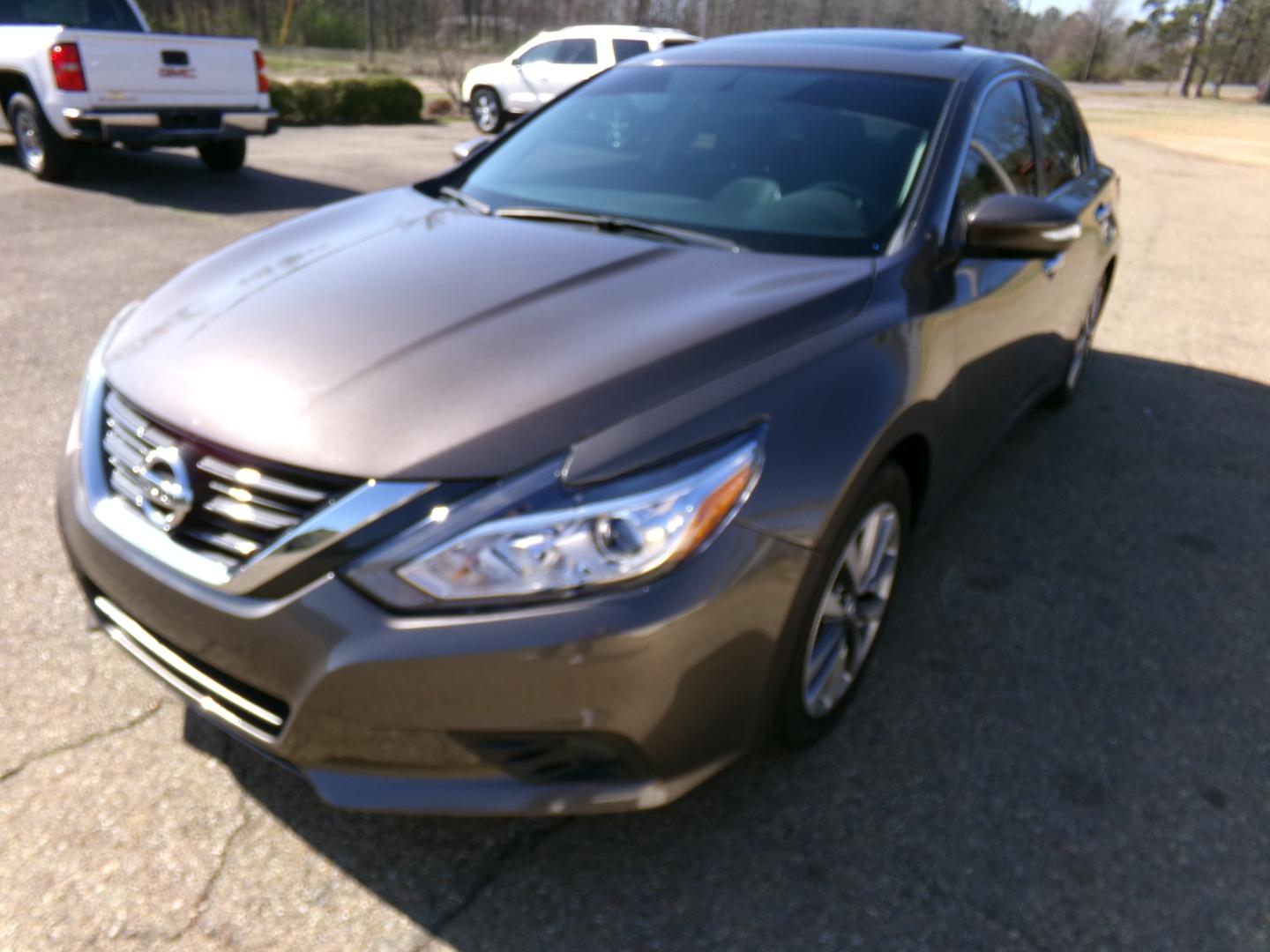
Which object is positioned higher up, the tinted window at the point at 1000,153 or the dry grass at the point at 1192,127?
the tinted window at the point at 1000,153

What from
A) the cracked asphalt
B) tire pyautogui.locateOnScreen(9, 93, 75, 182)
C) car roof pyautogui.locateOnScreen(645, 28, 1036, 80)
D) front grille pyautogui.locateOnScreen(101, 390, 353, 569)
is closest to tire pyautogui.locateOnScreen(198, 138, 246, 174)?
tire pyautogui.locateOnScreen(9, 93, 75, 182)

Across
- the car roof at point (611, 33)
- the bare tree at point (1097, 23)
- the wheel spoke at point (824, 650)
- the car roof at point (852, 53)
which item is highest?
the car roof at point (852, 53)

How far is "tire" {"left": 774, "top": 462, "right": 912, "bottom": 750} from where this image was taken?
2.24m

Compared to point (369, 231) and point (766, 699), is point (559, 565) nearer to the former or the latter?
point (766, 699)

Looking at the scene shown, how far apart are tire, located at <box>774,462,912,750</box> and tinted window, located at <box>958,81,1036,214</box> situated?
999 millimetres

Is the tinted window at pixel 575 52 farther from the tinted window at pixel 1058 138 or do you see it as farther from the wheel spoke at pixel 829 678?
the wheel spoke at pixel 829 678

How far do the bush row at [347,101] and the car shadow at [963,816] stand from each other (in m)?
16.1

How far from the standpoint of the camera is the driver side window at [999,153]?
3143 millimetres

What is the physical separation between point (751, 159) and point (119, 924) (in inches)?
98.3

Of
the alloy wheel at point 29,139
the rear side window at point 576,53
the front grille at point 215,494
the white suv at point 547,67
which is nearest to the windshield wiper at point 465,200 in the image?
the front grille at point 215,494

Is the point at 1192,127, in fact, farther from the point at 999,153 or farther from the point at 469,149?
the point at 469,149

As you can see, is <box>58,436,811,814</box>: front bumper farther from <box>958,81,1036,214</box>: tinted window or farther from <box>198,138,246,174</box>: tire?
<box>198,138,246,174</box>: tire

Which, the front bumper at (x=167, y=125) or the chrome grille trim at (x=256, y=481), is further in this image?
the front bumper at (x=167, y=125)

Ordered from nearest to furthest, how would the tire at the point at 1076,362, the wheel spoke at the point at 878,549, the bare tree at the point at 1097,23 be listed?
the wheel spoke at the point at 878,549
the tire at the point at 1076,362
the bare tree at the point at 1097,23
